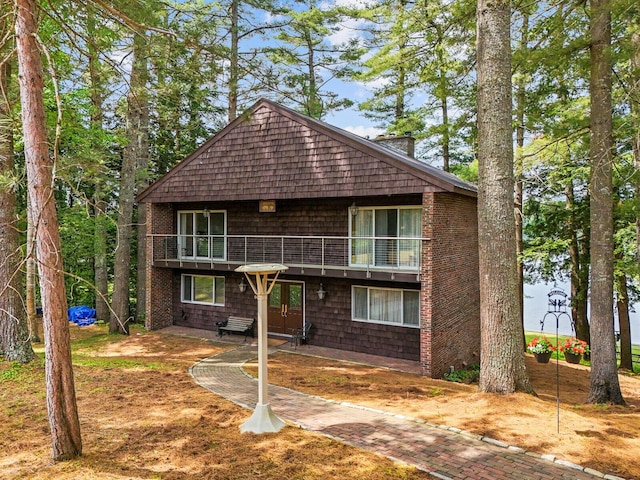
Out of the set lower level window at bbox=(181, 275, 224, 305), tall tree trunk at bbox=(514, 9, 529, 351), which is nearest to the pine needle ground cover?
tall tree trunk at bbox=(514, 9, 529, 351)

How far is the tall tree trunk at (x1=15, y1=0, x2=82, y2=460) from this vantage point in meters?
4.55

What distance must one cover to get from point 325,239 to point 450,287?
3.84m

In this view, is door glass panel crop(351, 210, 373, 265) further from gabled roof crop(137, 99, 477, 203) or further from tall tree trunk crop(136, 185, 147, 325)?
tall tree trunk crop(136, 185, 147, 325)

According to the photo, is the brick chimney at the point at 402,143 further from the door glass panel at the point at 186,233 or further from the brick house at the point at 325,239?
the door glass panel at the point at 186,233

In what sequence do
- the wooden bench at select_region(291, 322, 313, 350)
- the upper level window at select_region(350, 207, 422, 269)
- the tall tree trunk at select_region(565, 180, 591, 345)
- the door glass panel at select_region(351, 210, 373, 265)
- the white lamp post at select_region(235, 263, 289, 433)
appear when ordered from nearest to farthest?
the white lamp post at select_region(235, 263, 289, 433), the upper level window at select_region(350, 207, 422, 269), the door glass panel at select_region(351, 210, 373, 265), the wooden bench at select_region(291, 322, 313, 350), the tall tree trunk at select_region(565, 180, 591, 345)

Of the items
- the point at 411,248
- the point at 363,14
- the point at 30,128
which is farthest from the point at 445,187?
the point at 363,14

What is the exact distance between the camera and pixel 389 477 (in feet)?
15.0

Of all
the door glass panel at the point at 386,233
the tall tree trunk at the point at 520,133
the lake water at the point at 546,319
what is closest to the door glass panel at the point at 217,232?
the door glass panel at the point at 386,233

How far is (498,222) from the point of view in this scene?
23.9 ft

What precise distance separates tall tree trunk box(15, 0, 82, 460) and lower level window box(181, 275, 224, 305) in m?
9.91

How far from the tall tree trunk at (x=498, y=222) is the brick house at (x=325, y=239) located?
8.44ft

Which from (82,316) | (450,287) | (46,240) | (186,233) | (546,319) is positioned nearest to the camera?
(46,240)

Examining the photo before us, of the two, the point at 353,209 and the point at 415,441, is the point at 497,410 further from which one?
the point at 353,209

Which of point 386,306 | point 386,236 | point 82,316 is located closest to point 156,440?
point 386,306
